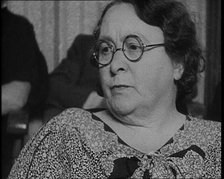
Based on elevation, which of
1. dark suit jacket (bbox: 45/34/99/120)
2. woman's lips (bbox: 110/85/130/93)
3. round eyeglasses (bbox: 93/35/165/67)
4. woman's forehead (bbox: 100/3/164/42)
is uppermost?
woman's forehead (bbox: 100/3/164/42)

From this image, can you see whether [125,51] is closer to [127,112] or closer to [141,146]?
[127,112]

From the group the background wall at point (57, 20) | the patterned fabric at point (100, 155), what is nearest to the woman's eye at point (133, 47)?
the patterned fabric at point (100, 155)

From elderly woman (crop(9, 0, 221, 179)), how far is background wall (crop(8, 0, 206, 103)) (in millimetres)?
1103

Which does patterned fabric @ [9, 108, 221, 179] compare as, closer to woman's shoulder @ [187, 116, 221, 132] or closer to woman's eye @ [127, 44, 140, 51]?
woman's shoulder @ [187, 116, 221, 132]

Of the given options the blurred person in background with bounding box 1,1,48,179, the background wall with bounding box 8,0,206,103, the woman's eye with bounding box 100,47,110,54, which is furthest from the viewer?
the background wall with bounding box 8,0,206,103

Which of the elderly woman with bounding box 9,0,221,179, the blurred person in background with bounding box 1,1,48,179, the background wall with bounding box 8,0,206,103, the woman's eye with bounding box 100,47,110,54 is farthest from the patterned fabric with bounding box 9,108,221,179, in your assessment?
the background wall with bounding box 8,0,206,103

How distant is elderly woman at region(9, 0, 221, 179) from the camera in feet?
5.20

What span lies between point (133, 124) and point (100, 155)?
0.20 meters

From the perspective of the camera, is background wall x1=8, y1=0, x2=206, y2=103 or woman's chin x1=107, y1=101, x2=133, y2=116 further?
background wall x1=8, y1=0, x2=206, y2=103

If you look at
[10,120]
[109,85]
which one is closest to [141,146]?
[109,85]

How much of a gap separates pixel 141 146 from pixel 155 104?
0.16 m

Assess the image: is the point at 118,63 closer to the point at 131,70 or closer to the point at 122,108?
the point at 131,70

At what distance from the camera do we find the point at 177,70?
1.79 metres

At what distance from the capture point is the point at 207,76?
260 cm
